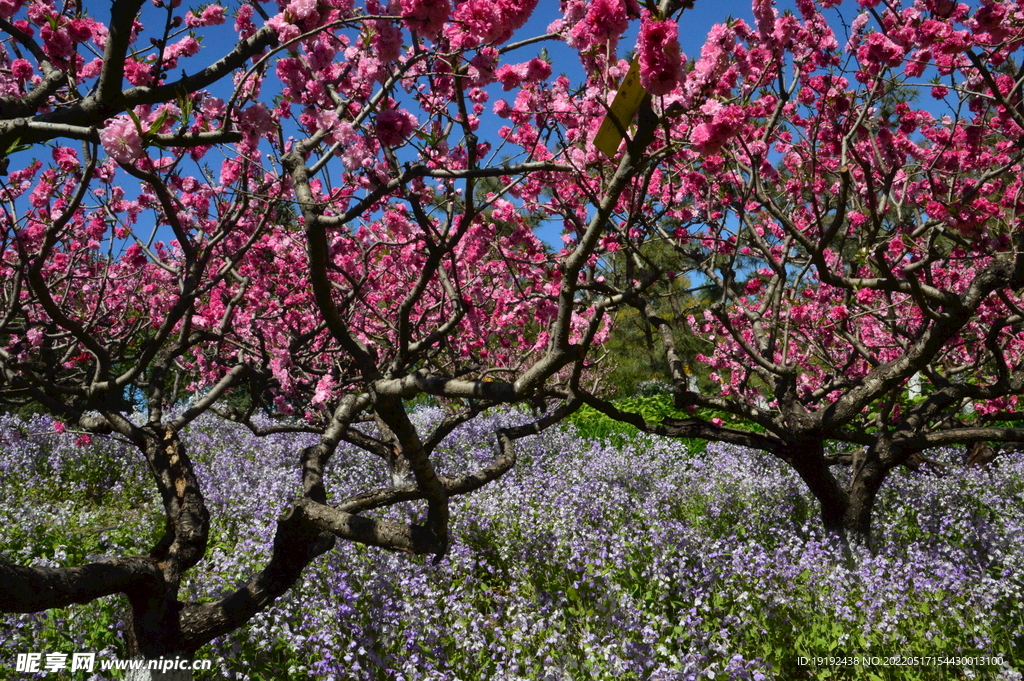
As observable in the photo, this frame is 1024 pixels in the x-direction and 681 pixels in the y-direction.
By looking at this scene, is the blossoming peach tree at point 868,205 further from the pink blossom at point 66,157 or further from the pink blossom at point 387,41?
the pink blossom at point 66,157

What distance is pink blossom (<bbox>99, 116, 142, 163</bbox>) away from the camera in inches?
95.7

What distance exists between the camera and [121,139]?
245cm

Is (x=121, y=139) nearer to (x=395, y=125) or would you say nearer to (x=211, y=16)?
(x=395, y=125)

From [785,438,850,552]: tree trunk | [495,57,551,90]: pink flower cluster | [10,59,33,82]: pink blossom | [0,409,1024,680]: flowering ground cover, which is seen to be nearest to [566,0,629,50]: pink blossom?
[495,57,551,90]: pink flower cluster

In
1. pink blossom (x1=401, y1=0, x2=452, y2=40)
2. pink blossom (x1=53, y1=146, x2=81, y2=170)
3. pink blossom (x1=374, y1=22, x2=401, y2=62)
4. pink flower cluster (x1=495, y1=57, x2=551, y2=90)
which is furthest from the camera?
pink blossom (x1=53, y1=146, x2=81, y2=170)

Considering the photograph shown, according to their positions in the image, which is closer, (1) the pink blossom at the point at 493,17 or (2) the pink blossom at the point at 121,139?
(2) the pink blossom at the point at 121,139

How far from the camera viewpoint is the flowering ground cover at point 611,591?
4215 mm

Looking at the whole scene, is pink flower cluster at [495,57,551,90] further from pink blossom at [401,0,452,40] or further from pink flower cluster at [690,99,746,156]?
pink flower cluster at [690,99,746,156]

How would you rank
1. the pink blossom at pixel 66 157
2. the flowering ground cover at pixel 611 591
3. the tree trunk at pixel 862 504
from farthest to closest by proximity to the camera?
the tree trunk at pixel 862 504 < the pink blossom at pixel 66 157 < the flowering ground cover at pixel 611 591

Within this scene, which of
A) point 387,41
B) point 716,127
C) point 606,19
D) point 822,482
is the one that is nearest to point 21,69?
point 387,41

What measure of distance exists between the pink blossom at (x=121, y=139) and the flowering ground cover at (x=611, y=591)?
3.18m

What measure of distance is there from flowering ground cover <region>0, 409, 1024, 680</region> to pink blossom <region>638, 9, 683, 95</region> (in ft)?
10.1

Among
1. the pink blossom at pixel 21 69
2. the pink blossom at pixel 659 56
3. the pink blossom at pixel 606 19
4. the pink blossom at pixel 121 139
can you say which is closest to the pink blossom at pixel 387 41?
the pink blossom at pixel 606 19

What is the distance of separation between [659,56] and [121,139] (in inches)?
82.6
